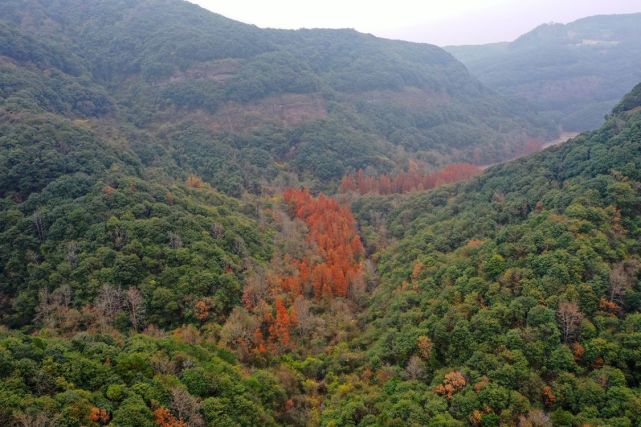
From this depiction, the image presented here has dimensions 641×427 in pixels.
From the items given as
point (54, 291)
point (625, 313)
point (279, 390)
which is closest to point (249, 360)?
point (279, 390)

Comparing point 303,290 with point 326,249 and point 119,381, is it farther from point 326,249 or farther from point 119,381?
point 119,381

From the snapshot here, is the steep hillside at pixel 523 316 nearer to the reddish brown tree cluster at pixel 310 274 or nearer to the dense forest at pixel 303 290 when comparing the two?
the dense forest at pixel 303 290

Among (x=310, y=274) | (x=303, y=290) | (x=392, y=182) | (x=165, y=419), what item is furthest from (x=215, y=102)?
(x=165, y=419)

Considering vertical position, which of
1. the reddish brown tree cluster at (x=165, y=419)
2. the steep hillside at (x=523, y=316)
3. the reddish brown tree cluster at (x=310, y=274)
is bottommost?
the reddish brown tree cluster at (x=310, y=274)

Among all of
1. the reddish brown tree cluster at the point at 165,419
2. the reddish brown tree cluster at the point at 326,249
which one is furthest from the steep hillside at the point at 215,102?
the reddish brown tree cluster at the point at 165,419

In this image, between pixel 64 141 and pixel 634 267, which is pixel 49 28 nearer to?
pixel 64 141

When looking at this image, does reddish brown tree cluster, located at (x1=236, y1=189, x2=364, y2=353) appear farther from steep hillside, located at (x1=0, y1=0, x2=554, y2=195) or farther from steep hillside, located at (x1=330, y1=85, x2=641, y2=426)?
steep hillside, located at (x1=0, y1=0, x2=554, y2=195)
